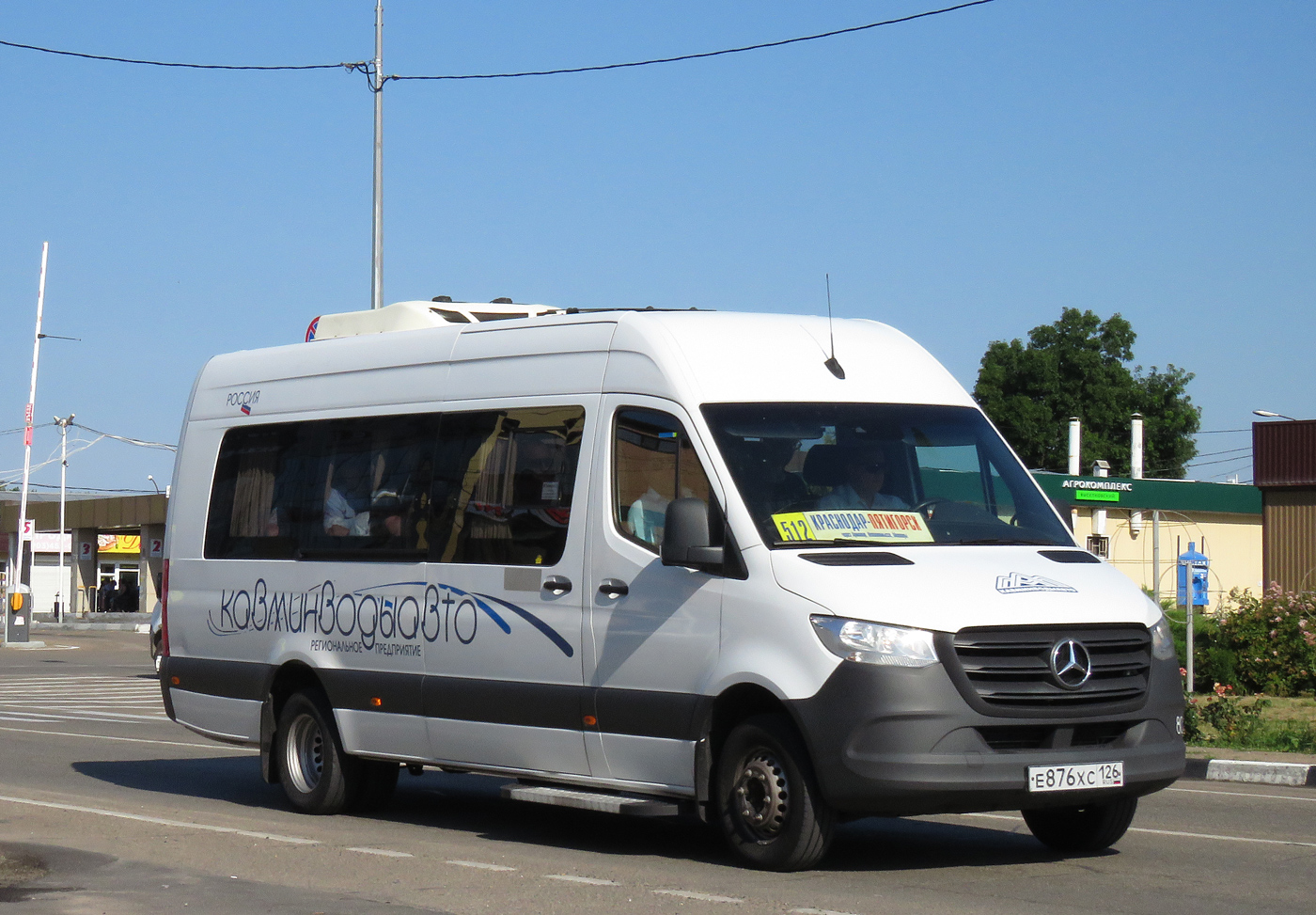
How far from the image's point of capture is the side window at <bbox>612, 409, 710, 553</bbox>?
877cm

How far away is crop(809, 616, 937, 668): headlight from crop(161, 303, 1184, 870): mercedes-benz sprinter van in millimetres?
15

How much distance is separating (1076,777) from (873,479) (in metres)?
1.79

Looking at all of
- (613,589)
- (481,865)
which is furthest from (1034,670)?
(481,865)

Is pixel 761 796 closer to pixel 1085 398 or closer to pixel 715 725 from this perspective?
pixel 715 725

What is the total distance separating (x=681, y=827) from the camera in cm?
1030

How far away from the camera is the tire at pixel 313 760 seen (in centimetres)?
1107

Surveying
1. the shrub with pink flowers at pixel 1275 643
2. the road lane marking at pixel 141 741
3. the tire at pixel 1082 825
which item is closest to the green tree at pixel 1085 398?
the shrub with pink flowers at pixel 1275 643

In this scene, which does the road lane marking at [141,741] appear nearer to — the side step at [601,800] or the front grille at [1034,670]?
the side step at [601,800]

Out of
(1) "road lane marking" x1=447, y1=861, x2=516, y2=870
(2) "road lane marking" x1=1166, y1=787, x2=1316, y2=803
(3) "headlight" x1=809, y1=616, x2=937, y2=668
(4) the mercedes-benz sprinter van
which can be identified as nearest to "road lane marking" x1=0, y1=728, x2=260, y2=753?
(4) the mercedes-benz sprinter van

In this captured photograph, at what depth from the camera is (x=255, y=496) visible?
39.4 ft

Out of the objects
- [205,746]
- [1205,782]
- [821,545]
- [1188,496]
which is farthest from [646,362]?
[1188,496]

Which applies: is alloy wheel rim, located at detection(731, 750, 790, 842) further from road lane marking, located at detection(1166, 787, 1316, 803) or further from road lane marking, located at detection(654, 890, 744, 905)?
road lane marking, located at detection(1166, 787, 1316, 803)

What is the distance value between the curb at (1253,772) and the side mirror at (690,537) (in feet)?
20.7

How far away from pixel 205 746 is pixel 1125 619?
10920mm
